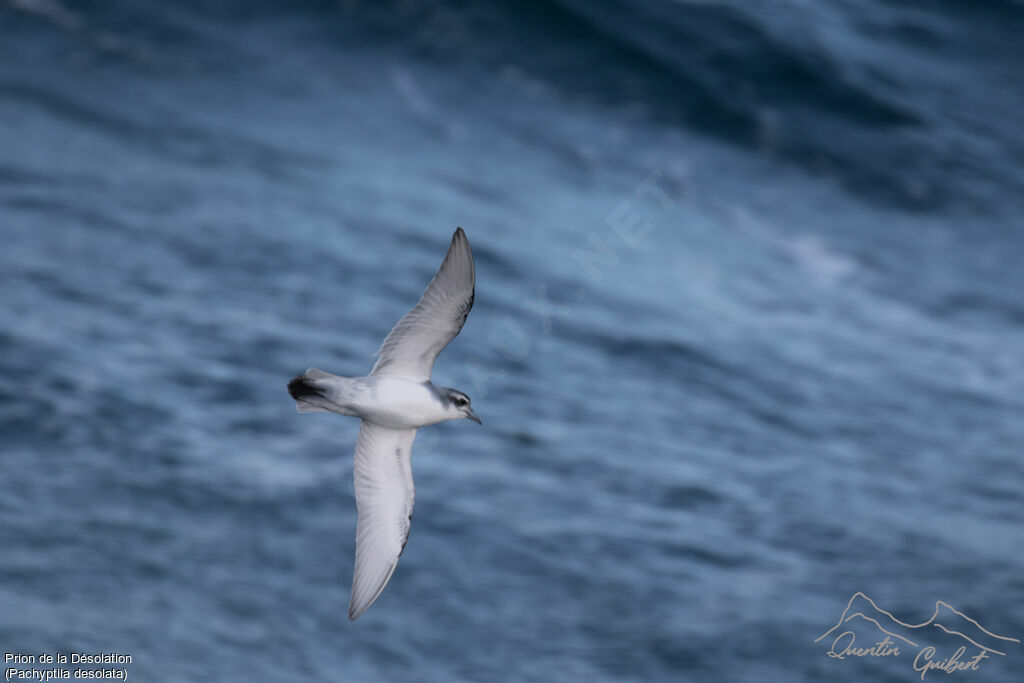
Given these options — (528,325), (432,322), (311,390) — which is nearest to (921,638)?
(528,325)

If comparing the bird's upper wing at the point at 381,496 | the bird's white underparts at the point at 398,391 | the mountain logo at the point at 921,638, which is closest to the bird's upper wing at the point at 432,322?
the bird's white underparts at the point at 398,391

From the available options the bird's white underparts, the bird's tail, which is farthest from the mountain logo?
the bird's tail

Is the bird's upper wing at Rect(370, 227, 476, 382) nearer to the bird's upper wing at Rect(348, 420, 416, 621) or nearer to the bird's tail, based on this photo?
the bird's tail

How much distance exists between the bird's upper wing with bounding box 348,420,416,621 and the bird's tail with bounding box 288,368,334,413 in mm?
789

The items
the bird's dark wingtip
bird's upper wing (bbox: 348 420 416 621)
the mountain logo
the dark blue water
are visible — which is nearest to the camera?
the bird's dark wingtip

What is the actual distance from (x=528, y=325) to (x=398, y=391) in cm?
1539

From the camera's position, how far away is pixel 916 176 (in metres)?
27.8

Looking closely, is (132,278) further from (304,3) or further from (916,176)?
(916,176)

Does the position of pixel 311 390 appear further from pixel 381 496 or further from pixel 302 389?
pixel 381 496

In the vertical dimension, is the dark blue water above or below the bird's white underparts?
above

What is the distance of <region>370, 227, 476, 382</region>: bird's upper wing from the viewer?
7246 millimetres

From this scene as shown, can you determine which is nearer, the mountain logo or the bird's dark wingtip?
the bird's dark wingtip

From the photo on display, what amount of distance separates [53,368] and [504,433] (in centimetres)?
750

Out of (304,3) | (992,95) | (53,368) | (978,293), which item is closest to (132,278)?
(53,368)
